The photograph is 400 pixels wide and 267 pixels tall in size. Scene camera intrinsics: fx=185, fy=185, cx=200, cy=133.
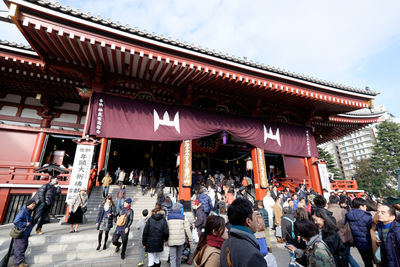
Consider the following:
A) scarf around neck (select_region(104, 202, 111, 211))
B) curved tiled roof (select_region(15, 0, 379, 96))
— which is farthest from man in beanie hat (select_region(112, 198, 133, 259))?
Answer: curved tiled roof (select_region(15, 0, 379, 96))

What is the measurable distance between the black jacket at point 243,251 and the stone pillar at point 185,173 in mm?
6569

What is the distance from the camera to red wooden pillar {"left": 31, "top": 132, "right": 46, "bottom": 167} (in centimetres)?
903

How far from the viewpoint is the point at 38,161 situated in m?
9.09

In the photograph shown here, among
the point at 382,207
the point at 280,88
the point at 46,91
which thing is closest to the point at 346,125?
the point at 280,88

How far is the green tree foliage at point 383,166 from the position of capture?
1287 inches

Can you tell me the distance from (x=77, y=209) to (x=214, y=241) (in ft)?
19.3

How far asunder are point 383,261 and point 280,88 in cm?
700

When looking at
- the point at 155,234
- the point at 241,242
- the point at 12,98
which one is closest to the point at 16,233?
the point at 155,234

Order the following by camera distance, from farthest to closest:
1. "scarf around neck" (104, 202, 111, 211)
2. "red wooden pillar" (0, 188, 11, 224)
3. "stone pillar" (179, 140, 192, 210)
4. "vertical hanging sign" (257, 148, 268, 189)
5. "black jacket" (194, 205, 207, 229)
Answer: "vertical hanging sign" (257, 148, 268, 189) < "stone pillar" (179, 140, 192, 210) < "red wooden pillar" (0, 188, 11, 224) < "scarf around neck" (104, 202, 111, 211) < "black jacket" (194, 205, 207, 229)

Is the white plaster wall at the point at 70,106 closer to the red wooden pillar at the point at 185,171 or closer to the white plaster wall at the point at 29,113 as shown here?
the white plaster wall at the point at 29,113

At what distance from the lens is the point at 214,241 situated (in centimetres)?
215

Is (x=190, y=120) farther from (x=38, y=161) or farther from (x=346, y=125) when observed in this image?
(x=346, y=125)

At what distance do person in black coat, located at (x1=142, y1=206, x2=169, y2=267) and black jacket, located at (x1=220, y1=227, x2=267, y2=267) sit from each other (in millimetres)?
2593

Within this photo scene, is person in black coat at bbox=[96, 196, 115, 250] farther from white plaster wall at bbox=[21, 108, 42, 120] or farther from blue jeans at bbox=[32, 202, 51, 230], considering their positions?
white plaster wall at bbox=[21, 108, 42, 120]
